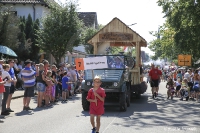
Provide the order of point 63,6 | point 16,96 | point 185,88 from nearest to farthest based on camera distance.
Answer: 1. point 16,96
2. point 185,88
3. point 63,6

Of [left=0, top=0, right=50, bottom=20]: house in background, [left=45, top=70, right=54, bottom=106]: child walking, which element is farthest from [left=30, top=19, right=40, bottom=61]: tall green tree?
[left=45, top=70, right=54, bottom=106]: child walking

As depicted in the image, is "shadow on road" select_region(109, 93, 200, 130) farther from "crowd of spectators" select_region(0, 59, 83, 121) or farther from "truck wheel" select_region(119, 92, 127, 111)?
"crowd of spectators" select_region(0, 59, 83, 121)

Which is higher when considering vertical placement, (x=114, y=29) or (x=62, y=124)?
(x=114, y=29)

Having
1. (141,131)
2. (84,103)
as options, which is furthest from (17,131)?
(84,103)

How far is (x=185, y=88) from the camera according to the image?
1992cm

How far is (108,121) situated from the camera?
37.3 ft

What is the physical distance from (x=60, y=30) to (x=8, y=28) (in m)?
4.62

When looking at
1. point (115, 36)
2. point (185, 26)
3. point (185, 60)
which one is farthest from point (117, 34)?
point (185, 60)

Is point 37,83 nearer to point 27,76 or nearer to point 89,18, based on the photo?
point 27,76

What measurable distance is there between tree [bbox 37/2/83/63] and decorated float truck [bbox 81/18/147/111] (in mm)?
8132

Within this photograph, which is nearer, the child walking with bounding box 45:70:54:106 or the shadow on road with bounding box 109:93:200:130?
the shadow on road with bounding box 109:93:200:130

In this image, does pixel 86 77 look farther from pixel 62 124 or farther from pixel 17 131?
pixel 17 131

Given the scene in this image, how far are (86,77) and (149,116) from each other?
313 centimetres

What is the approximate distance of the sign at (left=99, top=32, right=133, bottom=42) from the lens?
61.1 feet
